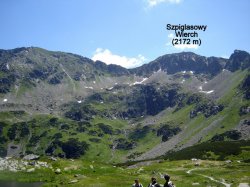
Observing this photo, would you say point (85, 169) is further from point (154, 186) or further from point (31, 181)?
point (154, 186)

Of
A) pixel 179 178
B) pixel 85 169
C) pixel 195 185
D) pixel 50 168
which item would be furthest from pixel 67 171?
pixel 195 185

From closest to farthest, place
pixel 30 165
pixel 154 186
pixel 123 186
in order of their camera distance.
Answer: pixel 154 186, pixel 123 186, pixel 30 165

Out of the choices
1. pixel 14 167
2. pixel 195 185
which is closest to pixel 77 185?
pixel 195 185

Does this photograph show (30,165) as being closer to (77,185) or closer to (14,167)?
(14,167)

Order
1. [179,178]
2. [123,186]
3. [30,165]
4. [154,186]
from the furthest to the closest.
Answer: [30,165] → [179,178] → [123,186] → [154,186]

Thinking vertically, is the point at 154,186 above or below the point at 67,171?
above

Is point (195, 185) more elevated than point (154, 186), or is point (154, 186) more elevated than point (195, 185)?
point (154, 186)

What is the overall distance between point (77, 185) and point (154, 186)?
39723mm

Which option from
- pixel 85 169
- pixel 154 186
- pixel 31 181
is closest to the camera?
pixel 154 186

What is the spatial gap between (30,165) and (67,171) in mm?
25495

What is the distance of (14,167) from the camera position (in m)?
113

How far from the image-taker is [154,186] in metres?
32.7

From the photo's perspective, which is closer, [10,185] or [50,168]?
[10,185]

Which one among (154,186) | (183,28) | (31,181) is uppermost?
(183,28)
